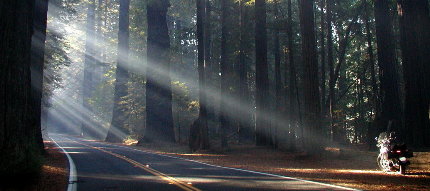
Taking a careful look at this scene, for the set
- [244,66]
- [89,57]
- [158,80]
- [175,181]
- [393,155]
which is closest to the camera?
[175,181]

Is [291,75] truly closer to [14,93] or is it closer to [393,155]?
A: [393,155]

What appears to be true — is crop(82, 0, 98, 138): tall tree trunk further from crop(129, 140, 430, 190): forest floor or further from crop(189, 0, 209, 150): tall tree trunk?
crop(129, 140, 430, 190): forest floor

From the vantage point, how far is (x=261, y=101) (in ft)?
88.7

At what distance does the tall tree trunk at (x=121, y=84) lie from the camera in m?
42.9

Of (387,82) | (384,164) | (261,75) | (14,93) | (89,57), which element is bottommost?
(384,164)

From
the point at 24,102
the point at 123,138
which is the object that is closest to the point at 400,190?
the point at 24,102

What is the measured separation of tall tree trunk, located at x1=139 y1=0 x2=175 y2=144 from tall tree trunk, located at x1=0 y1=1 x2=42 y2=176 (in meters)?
22.5

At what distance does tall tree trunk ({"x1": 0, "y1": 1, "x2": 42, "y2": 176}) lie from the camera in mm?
9789

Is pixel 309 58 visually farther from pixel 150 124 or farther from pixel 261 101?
pixel 150 124

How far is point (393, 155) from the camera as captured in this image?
513 inches

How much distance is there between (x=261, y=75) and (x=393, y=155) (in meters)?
14.4

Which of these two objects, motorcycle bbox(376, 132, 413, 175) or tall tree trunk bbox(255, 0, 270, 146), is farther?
tall tree trunk bbox(255, 0, 270, 146)

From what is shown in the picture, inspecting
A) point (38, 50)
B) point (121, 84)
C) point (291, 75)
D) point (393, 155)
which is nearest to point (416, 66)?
point (393, 155)

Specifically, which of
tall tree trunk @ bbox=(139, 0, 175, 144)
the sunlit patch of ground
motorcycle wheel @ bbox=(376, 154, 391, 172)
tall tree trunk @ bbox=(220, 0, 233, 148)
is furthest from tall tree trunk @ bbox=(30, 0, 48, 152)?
motorcycle wheel @ bbox=(376, 154, 391, 172)
